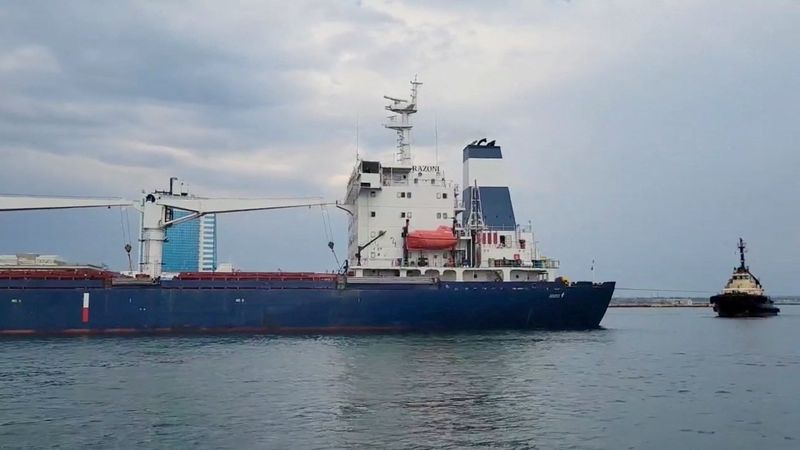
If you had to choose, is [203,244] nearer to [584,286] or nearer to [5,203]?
[5,203]

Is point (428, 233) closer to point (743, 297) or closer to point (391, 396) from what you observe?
point (391, 396)

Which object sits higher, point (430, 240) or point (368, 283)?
point (430, 240)

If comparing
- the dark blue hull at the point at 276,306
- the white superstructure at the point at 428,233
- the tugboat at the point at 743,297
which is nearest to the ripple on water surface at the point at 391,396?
the dark blue hull at the point at 276,306

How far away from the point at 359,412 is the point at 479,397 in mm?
2876

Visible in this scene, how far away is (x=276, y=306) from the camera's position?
2884cm

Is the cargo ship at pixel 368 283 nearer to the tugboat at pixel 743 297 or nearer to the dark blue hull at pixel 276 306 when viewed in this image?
the dark blue hull at pixel 276 306

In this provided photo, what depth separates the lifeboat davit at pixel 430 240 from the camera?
30.4 metres

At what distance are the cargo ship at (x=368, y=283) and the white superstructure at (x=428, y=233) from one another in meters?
0.05

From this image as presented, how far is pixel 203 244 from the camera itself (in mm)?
70062

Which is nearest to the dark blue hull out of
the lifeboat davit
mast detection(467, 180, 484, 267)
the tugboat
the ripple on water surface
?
the lifeboat davit

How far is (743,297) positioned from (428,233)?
40.2m

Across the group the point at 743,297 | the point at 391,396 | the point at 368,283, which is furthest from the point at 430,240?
the point at 743,297

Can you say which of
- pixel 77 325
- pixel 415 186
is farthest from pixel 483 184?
pixel 77 325

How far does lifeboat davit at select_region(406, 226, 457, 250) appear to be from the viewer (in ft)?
99.7
